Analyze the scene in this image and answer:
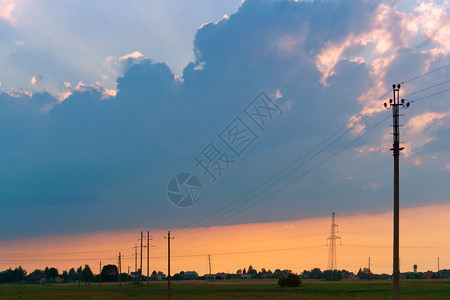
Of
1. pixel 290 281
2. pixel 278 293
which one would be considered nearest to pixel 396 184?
pixel 278 293

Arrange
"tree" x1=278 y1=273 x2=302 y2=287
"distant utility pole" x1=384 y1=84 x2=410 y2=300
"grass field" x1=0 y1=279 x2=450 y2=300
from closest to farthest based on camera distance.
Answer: "distant utility pole" x1=384 y1=84 x2=410 y2=300 < "grass field" x1=0 y1=279 x2=450 y2=300 < "tree" x1=278 y1=273 x2=302 y2=287

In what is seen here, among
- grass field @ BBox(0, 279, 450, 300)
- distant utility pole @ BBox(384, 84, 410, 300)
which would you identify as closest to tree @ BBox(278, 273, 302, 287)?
grass field @ BBox(0, 279, 450, 300)

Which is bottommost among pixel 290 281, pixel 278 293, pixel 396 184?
pixel 290 281

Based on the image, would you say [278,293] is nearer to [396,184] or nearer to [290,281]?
[290,281]

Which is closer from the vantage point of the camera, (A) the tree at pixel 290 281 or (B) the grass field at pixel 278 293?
(B) the grass field at pixel 278 293

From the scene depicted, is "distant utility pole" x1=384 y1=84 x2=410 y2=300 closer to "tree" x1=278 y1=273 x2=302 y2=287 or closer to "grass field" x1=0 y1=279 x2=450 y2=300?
"grass field" x1=0 y1=279 x2=450 y2=300

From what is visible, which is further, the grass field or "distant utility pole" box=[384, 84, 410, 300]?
the grass field

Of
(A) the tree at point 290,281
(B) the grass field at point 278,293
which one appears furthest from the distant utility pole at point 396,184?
(A) the tree at point 290,281

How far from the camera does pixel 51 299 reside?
91.3 m

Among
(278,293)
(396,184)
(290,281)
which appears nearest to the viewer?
(396,184)

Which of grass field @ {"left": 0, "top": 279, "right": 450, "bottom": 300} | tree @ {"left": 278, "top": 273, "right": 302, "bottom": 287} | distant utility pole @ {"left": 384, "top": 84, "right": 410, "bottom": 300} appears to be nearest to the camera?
distant utility pole @ {"left": 384, "top": 84, "right": 410, "bottom": 300}

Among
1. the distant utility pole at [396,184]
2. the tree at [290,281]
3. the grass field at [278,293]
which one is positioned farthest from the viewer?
the tree at [290,281]

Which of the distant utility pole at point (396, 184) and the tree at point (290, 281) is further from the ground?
the distant utility pole at point (396, 184)

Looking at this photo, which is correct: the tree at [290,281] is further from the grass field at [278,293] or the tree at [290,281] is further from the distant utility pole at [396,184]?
the distant utility pole at [396,184]
